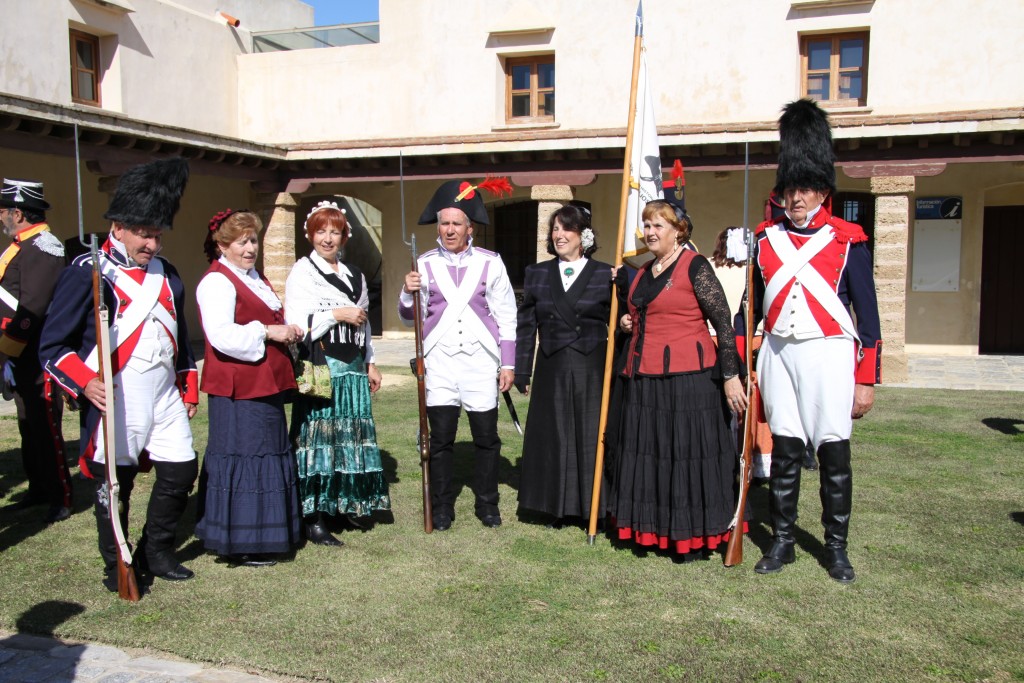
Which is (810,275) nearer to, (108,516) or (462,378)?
(462,378)

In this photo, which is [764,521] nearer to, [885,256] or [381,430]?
[381,430]

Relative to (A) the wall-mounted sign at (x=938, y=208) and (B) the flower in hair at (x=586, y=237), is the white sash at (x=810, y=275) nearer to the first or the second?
(B) the flower in hair at (x=586, y=237)

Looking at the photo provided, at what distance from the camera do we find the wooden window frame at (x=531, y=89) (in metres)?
15.3

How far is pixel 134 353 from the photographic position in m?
3.93

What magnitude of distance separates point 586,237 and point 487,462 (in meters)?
1.32

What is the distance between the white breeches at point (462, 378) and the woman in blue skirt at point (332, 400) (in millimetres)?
374

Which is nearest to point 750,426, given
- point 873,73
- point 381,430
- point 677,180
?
point 677,180

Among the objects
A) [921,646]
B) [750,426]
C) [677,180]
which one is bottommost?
[921,646]

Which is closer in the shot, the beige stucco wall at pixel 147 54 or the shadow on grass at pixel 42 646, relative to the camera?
the shadow on grass at pixel 42 646

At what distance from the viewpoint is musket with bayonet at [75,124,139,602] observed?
3.66 metres

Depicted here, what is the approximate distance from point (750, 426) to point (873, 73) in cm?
1092

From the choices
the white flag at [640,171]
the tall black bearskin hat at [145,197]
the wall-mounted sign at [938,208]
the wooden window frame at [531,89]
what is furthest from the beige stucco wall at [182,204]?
the wall-mounted sign at [938,208]

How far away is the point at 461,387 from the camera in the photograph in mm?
4930

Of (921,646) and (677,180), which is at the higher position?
(677,180)
